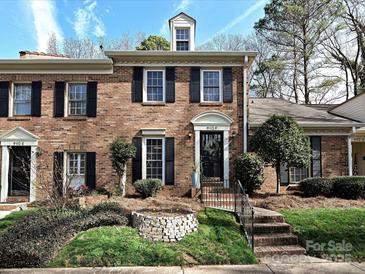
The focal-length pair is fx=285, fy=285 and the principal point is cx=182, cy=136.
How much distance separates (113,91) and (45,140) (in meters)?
3.55

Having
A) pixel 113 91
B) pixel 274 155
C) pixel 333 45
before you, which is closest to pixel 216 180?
pixel 274 155

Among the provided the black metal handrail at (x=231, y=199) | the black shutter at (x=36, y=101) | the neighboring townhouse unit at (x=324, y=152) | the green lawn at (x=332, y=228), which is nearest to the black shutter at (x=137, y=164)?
the black metal handrail at (x=231, y=199)

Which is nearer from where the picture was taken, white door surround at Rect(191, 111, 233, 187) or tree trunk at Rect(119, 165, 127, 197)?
tree trunk at Rect(119, 165, 127, 197)

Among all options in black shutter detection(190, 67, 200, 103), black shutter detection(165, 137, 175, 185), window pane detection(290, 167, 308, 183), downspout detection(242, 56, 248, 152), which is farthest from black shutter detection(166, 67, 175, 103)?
window pane detection(290, 167, 308, 183)

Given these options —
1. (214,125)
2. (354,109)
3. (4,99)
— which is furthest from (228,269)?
(354,109)

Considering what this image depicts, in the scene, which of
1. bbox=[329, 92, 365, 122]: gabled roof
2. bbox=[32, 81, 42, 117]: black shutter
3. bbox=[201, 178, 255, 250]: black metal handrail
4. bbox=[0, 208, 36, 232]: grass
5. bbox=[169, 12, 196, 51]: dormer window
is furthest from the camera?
bbox=[329, 92, 365, 122]: gabled roof

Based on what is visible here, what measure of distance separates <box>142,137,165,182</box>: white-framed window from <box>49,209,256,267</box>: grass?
16.4ft

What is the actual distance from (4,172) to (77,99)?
4.27 m

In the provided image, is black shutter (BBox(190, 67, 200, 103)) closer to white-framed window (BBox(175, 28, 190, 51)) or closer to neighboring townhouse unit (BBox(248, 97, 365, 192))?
white-framed window (BBox(175, 28, 190, 51))

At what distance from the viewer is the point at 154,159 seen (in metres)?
12.1

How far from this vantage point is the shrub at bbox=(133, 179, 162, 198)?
35.2ft

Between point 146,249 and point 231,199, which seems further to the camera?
point 231,199

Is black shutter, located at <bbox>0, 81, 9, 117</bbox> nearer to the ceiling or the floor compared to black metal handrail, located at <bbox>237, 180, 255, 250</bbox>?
nearer to the ceiling

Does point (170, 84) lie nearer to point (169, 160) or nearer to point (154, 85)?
point (154, 85)
